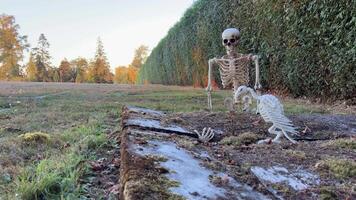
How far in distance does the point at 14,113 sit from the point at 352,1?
14.0ft

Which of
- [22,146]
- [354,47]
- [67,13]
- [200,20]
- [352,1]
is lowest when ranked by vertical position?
[22,146]

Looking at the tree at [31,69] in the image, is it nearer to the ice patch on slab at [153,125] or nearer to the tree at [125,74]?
the tree at [125,74]

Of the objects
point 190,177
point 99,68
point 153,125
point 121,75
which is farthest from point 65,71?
point 190,177

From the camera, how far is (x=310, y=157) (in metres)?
1.90

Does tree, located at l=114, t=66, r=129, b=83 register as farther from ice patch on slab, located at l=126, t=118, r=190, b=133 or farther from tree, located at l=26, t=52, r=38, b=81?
ice patch on slab, located at l=126, t=118, r=190, b=133

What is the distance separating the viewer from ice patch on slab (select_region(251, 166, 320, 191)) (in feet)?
4.91

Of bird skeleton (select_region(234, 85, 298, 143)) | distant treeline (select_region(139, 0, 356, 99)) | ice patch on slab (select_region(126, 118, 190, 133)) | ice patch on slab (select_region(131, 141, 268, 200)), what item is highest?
distant treeline (select_region(139, 0, 356, 99))

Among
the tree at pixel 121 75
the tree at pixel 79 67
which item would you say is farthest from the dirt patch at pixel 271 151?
the tree at pixel 121 75

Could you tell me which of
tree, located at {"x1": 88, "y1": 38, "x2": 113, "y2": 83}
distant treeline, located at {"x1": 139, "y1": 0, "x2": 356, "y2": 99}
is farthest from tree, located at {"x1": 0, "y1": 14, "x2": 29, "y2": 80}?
distant treeline, located at {"x1": 139, "y1": 0, "x2": 356, "y2": 99}

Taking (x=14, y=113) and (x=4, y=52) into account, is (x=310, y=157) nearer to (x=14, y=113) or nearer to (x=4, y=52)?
(x=14, y=113)

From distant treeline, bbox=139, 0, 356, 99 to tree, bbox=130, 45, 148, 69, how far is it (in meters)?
38.1

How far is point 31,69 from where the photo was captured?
34.7 metres

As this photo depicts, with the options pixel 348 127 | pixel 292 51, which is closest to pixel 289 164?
pixel 348 127

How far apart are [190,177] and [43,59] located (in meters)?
36.9
